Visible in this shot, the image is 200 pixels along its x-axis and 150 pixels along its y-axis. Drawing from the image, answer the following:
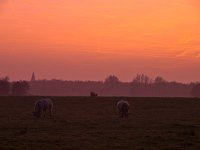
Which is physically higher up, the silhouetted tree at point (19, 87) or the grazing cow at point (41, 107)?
the silhouetted tree at point (19, 87)

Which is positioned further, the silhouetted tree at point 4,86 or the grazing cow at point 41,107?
the silhouetted tree at point 4,86

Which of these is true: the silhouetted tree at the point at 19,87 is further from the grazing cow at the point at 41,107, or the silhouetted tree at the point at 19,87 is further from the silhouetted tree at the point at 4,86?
the grazing cow at the point at 41,107

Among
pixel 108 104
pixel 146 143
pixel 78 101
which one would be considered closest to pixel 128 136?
pixel 146 143

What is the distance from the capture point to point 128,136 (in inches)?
1038

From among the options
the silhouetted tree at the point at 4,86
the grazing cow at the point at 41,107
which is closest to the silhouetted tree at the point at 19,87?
the silhouetted tree at the point at 4,86

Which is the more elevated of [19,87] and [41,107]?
[19,87]

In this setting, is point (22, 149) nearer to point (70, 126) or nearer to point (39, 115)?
point (70, 126)

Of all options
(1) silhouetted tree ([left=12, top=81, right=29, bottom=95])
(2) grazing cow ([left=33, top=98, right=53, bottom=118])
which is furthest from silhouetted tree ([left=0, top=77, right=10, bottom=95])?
(2) grazing cow ([left=33, top=98, right=53, bottom=118])

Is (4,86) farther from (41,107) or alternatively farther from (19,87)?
(41,107)

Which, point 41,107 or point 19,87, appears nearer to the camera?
point 41,107

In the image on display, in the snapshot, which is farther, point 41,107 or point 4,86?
point 4,86

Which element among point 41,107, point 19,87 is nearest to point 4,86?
point 19,87

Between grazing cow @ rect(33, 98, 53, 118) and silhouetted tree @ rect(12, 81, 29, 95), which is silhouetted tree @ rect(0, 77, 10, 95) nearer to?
silhouetted tree @ rect(12, 81, 29, 95)

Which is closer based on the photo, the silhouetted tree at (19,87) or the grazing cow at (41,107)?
the grazing cow at (41,107)
